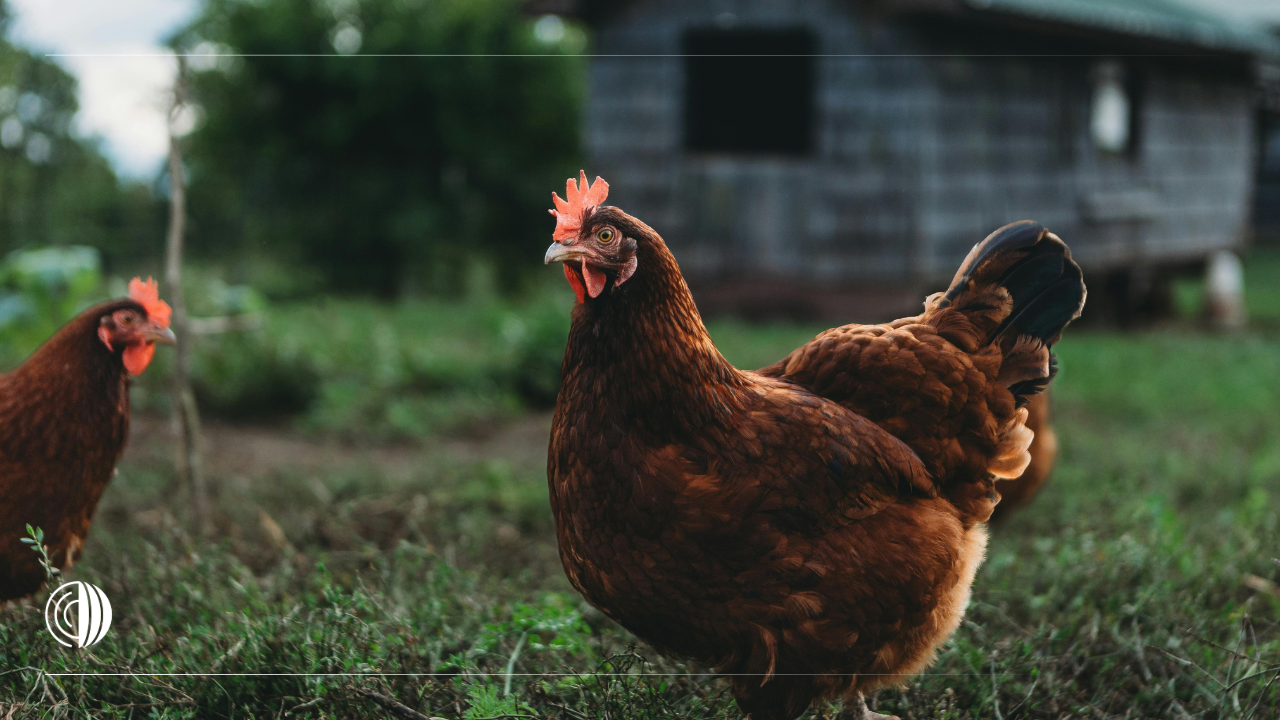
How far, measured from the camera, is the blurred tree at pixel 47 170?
2.84 m

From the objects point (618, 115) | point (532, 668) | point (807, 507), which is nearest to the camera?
point (807, 507)

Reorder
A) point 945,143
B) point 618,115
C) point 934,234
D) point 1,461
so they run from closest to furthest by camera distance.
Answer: point 1,461
point 945,143
point 934,234
point 618,115

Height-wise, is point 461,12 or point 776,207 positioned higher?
point 461,12

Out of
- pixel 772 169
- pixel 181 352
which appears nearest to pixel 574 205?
pixel 181 352

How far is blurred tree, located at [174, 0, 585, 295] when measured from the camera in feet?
24.6

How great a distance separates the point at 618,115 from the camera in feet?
Answer: 25.7

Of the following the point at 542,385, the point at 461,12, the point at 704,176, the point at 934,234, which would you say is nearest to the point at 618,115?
the point at 704,176

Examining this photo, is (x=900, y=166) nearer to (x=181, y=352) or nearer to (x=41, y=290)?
(x=181, y=352)

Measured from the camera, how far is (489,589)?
114 inches

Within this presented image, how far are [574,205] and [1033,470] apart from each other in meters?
2.29

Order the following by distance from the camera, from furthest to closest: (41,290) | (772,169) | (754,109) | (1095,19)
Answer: (754,109) < (772,169) < (41,290) < (1095,19)

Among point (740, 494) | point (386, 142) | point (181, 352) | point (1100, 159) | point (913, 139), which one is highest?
point (386, 142)

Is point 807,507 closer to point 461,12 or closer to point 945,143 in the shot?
point 945,143

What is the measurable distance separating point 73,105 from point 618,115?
5.46m
